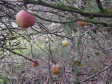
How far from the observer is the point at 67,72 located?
3277 mm

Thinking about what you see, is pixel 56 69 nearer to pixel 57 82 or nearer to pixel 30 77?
pixel 57 82

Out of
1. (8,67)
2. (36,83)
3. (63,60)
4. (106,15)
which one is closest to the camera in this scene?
(106,15)

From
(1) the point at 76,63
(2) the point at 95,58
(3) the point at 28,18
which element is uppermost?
(3) the point at 28,18

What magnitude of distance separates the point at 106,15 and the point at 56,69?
0.99 metres

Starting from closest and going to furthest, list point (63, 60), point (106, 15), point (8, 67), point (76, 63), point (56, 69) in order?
point (106, 15), point (56, 69), point (76, 63), point (63, 60), point (8, 67)

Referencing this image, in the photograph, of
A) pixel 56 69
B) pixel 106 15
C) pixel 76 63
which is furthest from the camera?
pixel 76 63

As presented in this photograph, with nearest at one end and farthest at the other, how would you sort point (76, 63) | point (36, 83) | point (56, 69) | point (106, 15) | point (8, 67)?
point (106, 15), point (56, 69), point (76, 63), point (8, 67), point (36, 83)

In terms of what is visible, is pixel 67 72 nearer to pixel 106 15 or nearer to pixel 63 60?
pixel 63 60

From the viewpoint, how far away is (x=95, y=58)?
333 centimetres

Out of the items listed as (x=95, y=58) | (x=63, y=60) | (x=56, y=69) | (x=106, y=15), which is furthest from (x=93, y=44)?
(x=106, y=15)

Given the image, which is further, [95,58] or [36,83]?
[36,83]

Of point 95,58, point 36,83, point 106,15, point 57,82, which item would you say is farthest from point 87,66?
point 106,15

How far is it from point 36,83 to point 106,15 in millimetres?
2633

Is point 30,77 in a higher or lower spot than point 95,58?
lower
